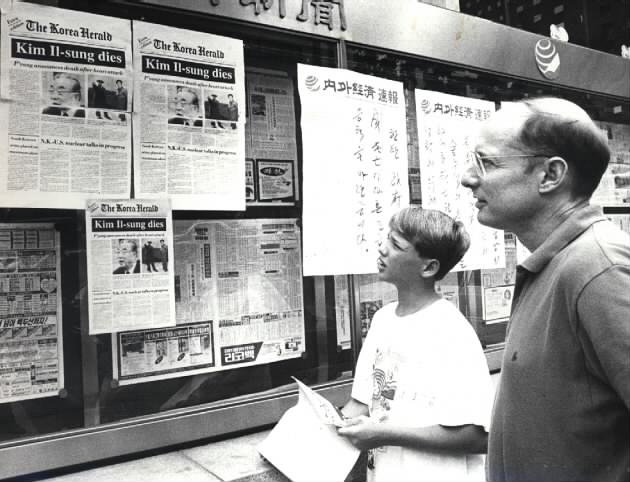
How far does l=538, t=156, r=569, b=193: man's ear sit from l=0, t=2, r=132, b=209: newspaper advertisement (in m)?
1.72

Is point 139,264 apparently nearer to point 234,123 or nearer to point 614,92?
point 234,123

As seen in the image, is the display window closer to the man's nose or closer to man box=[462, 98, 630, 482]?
the man's nose

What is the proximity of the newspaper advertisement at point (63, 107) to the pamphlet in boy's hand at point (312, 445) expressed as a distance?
46.4 inches

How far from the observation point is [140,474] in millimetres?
2359

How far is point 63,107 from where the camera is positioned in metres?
2.37

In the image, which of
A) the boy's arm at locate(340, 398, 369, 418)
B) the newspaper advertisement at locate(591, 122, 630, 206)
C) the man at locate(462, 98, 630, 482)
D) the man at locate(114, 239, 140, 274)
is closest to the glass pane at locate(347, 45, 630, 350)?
the newspaper advertisement at locate(591, 122, 630, 206)

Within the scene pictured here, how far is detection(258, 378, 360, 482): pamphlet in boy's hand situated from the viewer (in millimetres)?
1977

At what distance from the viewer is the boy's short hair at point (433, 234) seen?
2.11 metres

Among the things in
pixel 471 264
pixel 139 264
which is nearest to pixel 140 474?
pixel 139 264

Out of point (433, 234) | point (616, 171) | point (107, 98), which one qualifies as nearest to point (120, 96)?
point (107, 98)

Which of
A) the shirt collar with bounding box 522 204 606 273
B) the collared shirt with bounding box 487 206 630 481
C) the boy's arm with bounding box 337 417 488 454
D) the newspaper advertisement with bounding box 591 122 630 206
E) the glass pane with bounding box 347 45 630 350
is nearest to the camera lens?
the collared shirt with bounding box 487 206 630 481

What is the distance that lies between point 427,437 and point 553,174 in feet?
3.01

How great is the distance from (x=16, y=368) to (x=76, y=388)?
0.25 m

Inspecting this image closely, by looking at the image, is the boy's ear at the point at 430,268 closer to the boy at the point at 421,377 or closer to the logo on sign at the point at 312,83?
the boy at the point at 421,377
